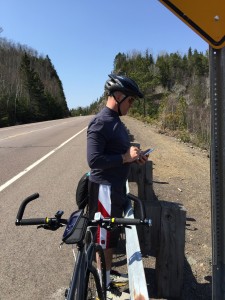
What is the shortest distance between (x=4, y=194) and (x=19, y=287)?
411 centimetres

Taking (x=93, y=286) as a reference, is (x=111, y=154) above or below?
above

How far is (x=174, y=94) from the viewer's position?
56.6 metres

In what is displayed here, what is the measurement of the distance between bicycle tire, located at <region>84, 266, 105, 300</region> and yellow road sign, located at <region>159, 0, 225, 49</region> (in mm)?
1490

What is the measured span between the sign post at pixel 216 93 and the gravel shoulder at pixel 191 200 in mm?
1620

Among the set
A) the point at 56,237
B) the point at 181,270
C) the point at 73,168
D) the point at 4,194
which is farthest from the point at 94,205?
the point at 73,168

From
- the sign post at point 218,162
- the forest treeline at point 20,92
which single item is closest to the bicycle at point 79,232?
the sign post at point 218,162

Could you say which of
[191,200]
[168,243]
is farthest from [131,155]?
[191,200]

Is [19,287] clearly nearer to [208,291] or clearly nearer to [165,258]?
[165,258]

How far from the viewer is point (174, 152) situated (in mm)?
14188

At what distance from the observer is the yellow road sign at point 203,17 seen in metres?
2.09

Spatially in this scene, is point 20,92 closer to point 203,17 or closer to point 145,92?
point 145,92

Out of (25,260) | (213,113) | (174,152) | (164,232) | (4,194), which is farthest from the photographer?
(174,152)

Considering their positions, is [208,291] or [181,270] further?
[208,291]

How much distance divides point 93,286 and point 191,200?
5347 millimetres
